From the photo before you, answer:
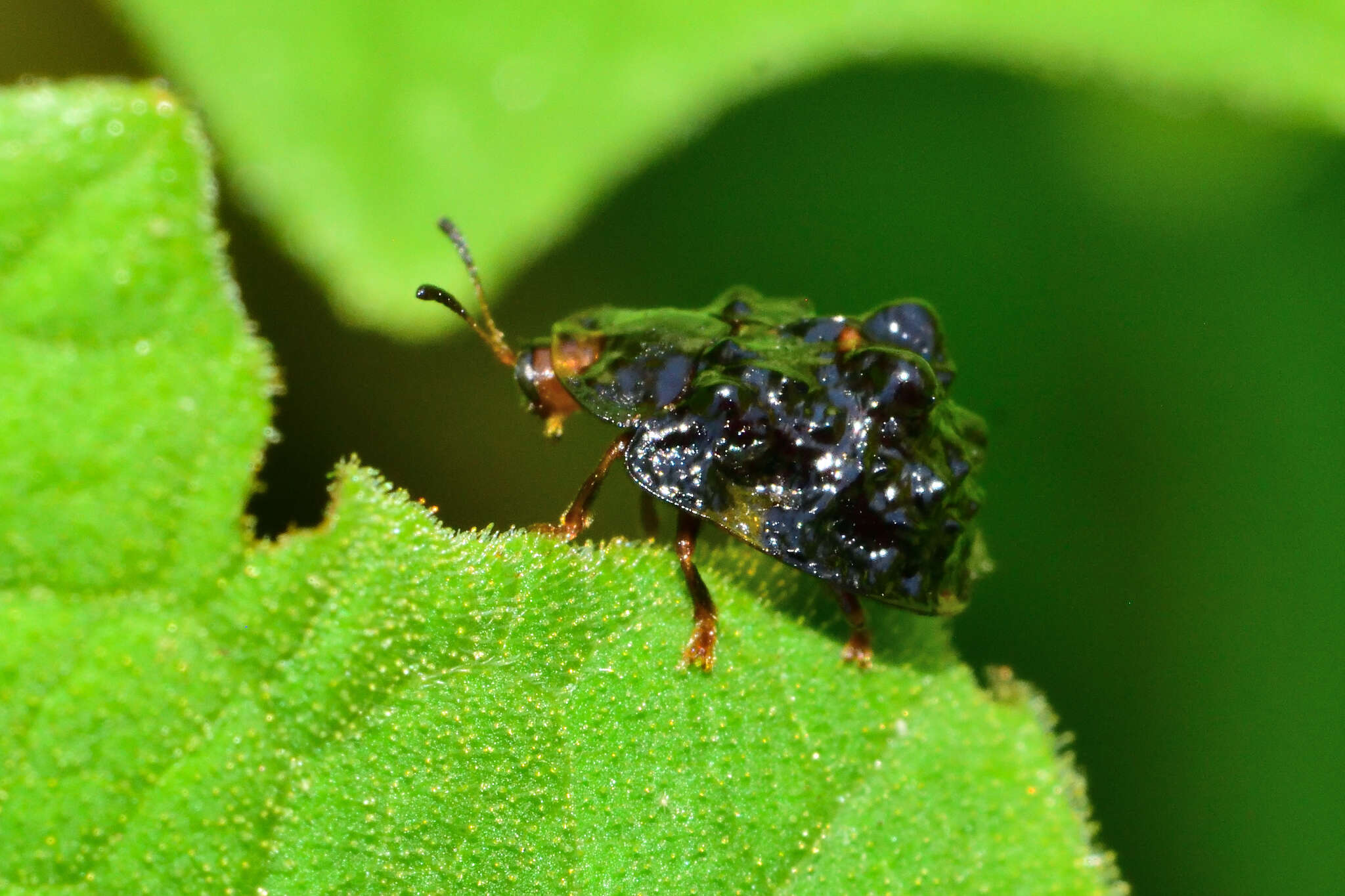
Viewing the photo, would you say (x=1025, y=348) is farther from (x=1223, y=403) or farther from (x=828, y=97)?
(x=828, y=97)

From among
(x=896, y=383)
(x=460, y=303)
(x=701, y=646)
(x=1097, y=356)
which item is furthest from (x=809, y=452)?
(x=1097, y=356)

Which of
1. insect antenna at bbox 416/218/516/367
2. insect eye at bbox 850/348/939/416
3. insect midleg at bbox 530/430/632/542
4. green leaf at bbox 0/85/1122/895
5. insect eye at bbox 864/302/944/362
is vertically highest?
insect eye at bbox 864/302/944/362

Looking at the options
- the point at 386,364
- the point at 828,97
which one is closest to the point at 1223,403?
the point at 828,97

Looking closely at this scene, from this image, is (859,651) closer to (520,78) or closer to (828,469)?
(828,469)

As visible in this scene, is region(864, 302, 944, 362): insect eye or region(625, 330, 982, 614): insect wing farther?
region(864, 302, 944, 362): insect eye

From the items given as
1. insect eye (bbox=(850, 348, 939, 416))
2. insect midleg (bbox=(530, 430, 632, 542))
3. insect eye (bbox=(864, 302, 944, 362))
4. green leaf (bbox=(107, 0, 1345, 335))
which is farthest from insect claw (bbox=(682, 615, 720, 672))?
green leaf (bbox=(107, 0, 1345, 335))

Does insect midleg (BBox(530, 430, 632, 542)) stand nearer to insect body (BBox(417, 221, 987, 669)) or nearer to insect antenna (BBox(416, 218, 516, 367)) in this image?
insect body (BBox(417, 221, 987, 669))
